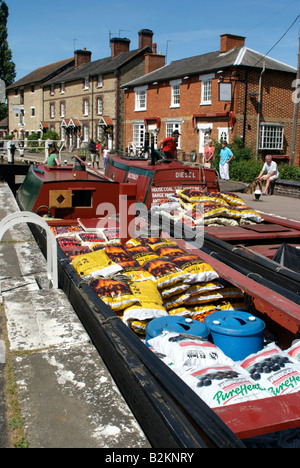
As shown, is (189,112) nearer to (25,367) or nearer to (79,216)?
(79,216)

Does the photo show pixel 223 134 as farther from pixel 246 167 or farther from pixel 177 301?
pixel 177 301

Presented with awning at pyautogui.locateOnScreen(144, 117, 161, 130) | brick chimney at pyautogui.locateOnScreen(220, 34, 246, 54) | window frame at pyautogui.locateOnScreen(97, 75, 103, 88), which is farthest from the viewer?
window frame at pyautogui.locateOnScreen(97, 75, 103, 88)

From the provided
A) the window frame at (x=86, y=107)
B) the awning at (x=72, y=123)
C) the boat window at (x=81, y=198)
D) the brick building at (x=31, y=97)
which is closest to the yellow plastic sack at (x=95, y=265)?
the boat window at (x=81, y=198)

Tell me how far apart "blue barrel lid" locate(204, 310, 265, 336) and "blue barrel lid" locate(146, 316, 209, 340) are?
14 cm

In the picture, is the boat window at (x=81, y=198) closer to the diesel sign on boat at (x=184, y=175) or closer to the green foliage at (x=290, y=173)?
the diesel sign on boat at (x=184, y=175)

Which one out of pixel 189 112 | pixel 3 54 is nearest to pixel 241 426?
pixel 189 112

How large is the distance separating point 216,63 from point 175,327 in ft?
85.2

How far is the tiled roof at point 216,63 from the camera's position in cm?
2530

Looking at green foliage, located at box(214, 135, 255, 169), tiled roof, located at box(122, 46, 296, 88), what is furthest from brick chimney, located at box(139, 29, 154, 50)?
green foliage, located at box(214, 135, 255, 169)

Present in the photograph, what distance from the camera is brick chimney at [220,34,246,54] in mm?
27094

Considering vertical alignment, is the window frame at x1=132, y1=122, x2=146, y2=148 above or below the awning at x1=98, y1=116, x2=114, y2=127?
below

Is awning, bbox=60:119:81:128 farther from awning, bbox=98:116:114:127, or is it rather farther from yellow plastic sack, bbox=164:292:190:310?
yellow plastic sack, bbox=164:292:190:310

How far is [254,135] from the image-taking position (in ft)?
85.4
